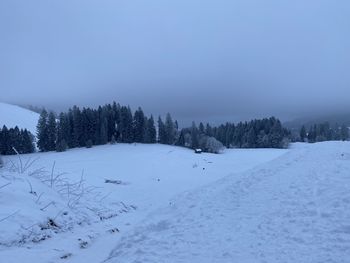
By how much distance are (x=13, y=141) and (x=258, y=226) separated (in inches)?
A: 2988

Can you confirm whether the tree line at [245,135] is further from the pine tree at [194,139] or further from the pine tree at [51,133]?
the pine tree at [51,133]

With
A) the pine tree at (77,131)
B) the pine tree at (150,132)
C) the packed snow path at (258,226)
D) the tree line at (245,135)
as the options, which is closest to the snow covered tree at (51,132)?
the pine tree at (77,131)

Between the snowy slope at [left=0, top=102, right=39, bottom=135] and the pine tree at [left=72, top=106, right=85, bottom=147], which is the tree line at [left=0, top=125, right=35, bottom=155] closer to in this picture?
the pine tree at [left=72, top=106, right=85, bottom=147]

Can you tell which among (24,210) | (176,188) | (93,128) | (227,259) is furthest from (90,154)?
(227,259)

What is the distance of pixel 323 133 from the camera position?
119 meters

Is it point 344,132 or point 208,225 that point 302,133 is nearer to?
point 344,132

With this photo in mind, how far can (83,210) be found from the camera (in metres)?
13.7

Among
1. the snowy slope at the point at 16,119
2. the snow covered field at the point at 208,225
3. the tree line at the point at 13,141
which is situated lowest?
the snow covered field at the point at 208,225

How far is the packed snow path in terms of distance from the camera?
7840 millimetres

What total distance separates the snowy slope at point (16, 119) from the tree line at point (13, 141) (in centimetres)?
5249

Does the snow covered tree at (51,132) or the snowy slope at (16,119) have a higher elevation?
the snowy slope at (16,119)

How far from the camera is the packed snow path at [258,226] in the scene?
7840 mm

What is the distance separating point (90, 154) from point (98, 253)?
59.8 metres

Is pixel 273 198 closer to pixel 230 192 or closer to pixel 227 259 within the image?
pixel 230 192
